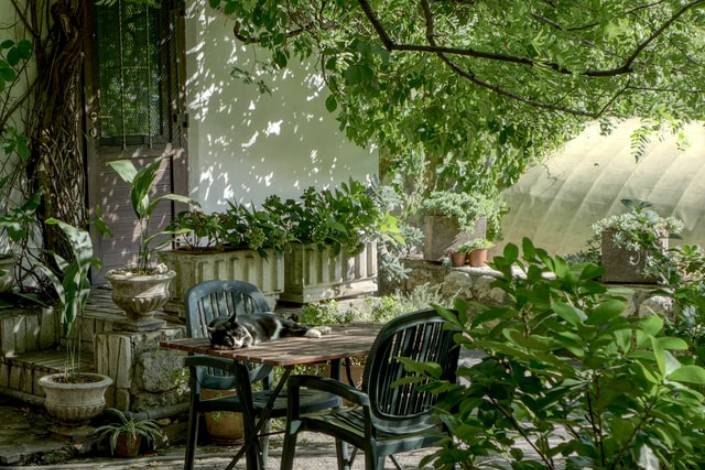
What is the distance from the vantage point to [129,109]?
8.33 meters

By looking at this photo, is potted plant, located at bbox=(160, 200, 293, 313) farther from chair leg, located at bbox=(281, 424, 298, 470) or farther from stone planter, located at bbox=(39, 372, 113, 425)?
chair leg, located at bbox=(281, 424, 298, 470)

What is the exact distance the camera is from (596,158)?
12.4 meters

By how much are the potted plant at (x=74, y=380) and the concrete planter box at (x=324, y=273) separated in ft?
6.29

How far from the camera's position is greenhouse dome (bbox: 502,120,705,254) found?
1129 cm

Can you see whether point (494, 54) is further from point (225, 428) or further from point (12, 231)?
point (12, 231)

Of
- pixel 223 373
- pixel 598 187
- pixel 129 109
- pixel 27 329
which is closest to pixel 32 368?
pixel 27 329

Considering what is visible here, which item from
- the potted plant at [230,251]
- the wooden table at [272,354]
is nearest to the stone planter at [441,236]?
the potted plant at [230,251]

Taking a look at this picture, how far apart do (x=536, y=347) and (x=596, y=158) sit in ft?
35.2

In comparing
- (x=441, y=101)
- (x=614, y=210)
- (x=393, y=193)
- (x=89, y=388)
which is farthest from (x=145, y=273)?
(x=614, y=210)

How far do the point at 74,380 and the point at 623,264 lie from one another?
4.94 meters

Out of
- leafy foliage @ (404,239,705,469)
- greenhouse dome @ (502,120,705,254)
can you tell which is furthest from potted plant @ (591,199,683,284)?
leafy foliage @ (404,239,705,469)

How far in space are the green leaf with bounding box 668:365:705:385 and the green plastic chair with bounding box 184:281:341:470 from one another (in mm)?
3572

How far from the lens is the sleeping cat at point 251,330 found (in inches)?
203

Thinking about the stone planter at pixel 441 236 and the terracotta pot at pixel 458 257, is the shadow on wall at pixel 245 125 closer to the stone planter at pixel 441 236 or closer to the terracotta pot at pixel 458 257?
the stone planter at pixel 441 236
